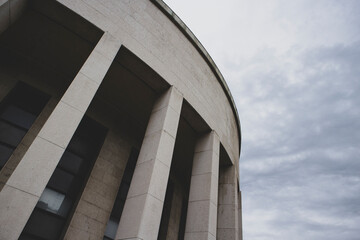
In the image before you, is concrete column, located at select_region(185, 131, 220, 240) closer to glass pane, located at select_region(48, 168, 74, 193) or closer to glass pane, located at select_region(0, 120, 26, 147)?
glass pane, located at select_region(48, 168, 74, 193)

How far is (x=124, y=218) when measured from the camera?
649 cm

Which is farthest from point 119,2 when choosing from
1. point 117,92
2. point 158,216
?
point 158,216

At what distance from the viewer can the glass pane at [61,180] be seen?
30.8 ft

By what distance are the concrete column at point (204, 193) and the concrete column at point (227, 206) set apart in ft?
8.88

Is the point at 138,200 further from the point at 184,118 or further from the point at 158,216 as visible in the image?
the point at 184,118

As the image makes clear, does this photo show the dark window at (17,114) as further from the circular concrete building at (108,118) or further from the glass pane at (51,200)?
the glass pane at (51,200)

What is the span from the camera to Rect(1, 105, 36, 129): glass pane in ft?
30.7

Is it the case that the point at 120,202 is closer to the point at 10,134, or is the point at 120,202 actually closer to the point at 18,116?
the point at 10,134

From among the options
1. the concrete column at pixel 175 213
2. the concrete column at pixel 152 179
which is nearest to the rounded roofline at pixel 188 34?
the concrete column at pixel 152 179

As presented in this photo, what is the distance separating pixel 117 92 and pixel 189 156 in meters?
6.33

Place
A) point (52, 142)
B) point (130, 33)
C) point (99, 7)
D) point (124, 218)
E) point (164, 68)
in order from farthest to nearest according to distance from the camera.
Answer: point (164, 68) < point (130, 33) < point (99, 7) < point (124, 218) < point (52, 142)

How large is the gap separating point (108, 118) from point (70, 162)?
3034mm

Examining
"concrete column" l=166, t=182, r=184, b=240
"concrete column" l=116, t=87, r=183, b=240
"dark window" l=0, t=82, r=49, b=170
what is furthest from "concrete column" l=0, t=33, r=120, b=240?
"concrete column" l=166, t=182, r=184, b=240

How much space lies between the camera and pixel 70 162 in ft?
33.7
